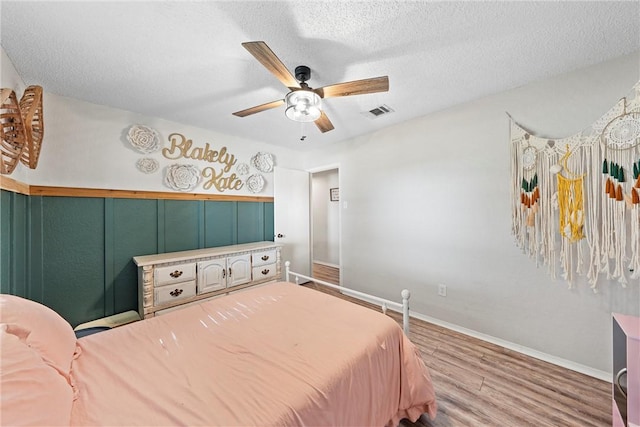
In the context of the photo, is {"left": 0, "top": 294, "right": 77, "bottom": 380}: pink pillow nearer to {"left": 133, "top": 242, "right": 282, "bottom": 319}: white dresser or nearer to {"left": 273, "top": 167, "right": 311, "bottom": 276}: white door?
{"left": 133, "top": 242, "right": 282, "bottom": 319}: white dresser

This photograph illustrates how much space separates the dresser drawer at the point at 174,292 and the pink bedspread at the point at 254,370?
985 millimetres

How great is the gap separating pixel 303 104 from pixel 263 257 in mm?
2105

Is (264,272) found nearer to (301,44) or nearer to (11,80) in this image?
(301,44)

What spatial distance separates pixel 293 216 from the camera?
12.5 feet

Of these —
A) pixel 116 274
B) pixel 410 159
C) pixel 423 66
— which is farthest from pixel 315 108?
pixel 116 274

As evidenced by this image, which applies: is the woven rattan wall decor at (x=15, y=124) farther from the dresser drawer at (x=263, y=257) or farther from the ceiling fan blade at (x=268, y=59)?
the dresser drawer at (x=263, y=257)

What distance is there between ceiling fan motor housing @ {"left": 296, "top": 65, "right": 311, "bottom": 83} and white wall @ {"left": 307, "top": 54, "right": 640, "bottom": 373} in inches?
63.1

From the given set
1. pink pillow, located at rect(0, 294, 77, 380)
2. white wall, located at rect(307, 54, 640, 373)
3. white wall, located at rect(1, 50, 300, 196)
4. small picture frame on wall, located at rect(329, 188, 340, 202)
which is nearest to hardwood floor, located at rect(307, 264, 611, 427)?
white wall, located at rect(307, 54, 640, 373)

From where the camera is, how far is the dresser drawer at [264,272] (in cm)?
299

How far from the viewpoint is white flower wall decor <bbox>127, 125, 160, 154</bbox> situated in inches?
97.7

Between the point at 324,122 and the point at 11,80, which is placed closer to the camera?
the point at 11,80

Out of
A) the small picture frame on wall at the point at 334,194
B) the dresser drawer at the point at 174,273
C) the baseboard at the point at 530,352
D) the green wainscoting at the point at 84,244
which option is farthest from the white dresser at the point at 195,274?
the small picture frame on wall at the point at 334,194

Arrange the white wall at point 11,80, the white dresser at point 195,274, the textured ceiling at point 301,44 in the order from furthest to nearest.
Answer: the white dresser at point 195,274
the white wall at point 11,80
the textured ceiling at point 301,44

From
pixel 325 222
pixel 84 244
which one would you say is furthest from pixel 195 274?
pixel 325 222
